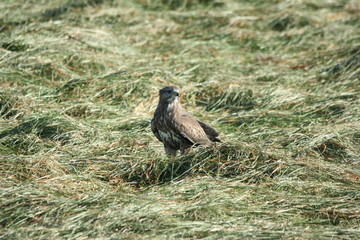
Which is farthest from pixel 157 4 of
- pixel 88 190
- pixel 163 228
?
pixel 163 228

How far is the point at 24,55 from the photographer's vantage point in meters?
8.57

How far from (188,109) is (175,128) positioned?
2.11m

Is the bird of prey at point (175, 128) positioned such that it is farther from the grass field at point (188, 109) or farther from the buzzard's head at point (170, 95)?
the grass field at point (188, 109)

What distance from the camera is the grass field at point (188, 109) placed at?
4.64m

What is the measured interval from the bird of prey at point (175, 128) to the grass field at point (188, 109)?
30cm

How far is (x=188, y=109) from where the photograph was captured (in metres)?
8.27

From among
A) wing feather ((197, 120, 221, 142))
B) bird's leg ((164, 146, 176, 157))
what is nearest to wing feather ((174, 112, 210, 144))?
wing feather ((197, 120, 221, 142))

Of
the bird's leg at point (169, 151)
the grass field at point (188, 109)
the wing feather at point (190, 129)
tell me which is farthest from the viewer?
the bird's leg at point (169, 151)

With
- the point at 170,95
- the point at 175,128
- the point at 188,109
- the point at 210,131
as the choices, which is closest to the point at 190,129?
the point at 175,128

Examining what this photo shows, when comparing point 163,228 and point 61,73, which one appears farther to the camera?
point 61,73

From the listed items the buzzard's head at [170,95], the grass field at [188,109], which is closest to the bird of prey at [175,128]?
the buzzard's head at [170,95]

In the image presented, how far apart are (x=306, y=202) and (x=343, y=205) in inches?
12.3

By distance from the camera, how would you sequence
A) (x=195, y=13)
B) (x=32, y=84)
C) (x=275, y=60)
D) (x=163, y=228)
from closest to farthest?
(x=163, y=228) → (x=32, y=84) → (x=275, y=60) → (x=195, y=13)

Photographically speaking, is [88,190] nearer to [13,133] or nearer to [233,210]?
[233,210]
